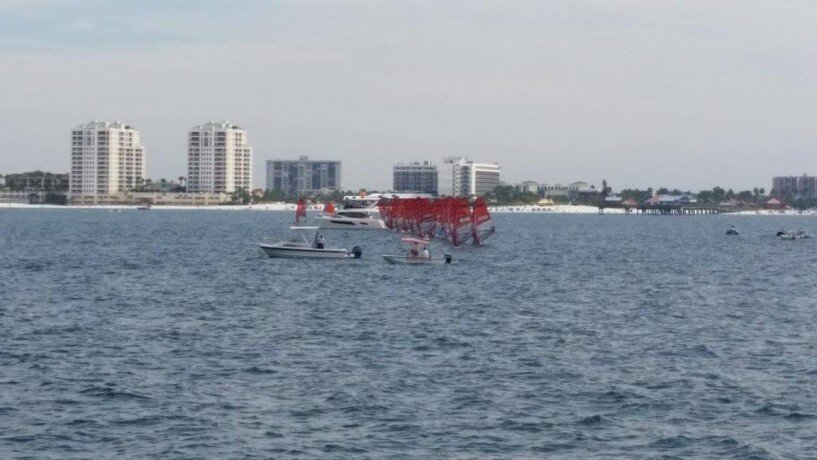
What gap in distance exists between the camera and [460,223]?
15462cm

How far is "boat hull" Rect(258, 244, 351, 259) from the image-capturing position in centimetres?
11262

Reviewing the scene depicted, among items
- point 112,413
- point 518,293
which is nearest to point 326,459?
point 112,413

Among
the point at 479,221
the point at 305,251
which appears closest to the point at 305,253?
the point at 305,251

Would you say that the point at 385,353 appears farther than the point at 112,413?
Yes

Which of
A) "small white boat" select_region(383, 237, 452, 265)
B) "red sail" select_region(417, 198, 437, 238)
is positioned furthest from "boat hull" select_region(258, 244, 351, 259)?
"red sail" select_region(417, 198, 437, 238)

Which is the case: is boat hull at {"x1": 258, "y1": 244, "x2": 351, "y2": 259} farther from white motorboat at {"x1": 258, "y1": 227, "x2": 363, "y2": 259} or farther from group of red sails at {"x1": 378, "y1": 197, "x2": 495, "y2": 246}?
group of red sails at {"x1": 378, "y1": 197, "x2": 495, "y2": 246}

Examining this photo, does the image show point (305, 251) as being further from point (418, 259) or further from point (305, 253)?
point (418, 259)

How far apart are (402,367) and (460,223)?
106 meters

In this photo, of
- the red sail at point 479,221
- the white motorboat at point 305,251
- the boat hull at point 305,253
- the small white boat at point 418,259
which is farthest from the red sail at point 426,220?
the small white boat at point 418,259

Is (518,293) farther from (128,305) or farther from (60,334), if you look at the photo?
(60,334)

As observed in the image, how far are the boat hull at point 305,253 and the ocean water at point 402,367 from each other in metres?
17.2

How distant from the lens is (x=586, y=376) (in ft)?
156

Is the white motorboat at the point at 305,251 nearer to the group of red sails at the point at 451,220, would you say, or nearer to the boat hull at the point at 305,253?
the boat hull at the point at 305,253

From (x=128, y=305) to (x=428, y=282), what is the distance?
976 inches
